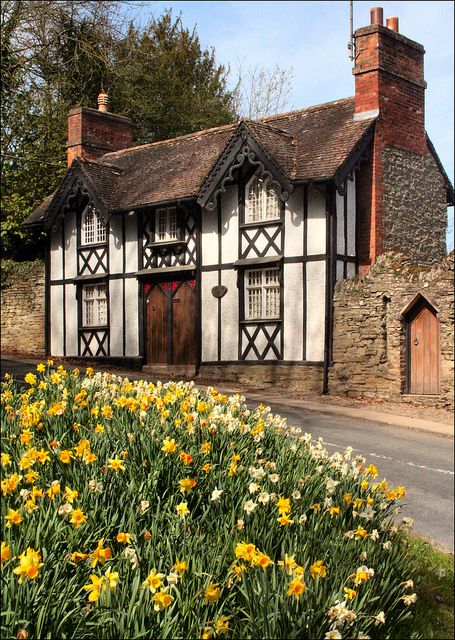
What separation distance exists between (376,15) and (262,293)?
7692 mm

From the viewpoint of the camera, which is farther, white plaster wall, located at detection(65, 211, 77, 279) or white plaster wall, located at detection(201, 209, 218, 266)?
white plaster wall, located at detection(65, 211, 77, 279)

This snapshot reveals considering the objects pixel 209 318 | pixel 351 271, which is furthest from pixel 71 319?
pixel 351 271

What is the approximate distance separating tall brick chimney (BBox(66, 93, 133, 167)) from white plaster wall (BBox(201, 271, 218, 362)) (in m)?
7.84

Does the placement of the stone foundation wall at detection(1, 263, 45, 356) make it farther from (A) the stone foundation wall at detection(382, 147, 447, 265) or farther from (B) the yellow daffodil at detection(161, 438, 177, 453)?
(B) the yellow daffodil at detection(161, 438, 177, 453)

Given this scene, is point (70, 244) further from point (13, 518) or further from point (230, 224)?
point (13, 518)

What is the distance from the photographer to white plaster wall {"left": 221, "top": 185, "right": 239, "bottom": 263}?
22.3 metres

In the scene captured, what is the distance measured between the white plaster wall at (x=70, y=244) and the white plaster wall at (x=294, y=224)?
6959 millimetres

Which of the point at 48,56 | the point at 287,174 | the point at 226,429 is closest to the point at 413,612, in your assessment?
the point at 226,429

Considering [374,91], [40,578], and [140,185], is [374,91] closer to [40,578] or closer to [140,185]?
[140,185]

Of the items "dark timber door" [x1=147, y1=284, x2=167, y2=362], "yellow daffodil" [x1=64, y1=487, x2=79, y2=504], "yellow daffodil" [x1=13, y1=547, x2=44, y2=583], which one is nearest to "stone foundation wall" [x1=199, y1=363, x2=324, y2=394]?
"dark timber door" [x1=147, y1=284, x2=167, y2=362]

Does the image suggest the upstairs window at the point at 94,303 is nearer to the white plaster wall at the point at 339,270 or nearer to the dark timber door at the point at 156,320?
the dark timber door at the point at 156,320

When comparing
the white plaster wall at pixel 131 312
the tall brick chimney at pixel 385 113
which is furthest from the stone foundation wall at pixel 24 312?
the tall brick chimney at pixel 385 113

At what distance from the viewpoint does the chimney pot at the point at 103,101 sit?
27.7 meters

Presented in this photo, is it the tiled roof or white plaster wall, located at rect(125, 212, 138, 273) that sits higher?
the tiled roof
